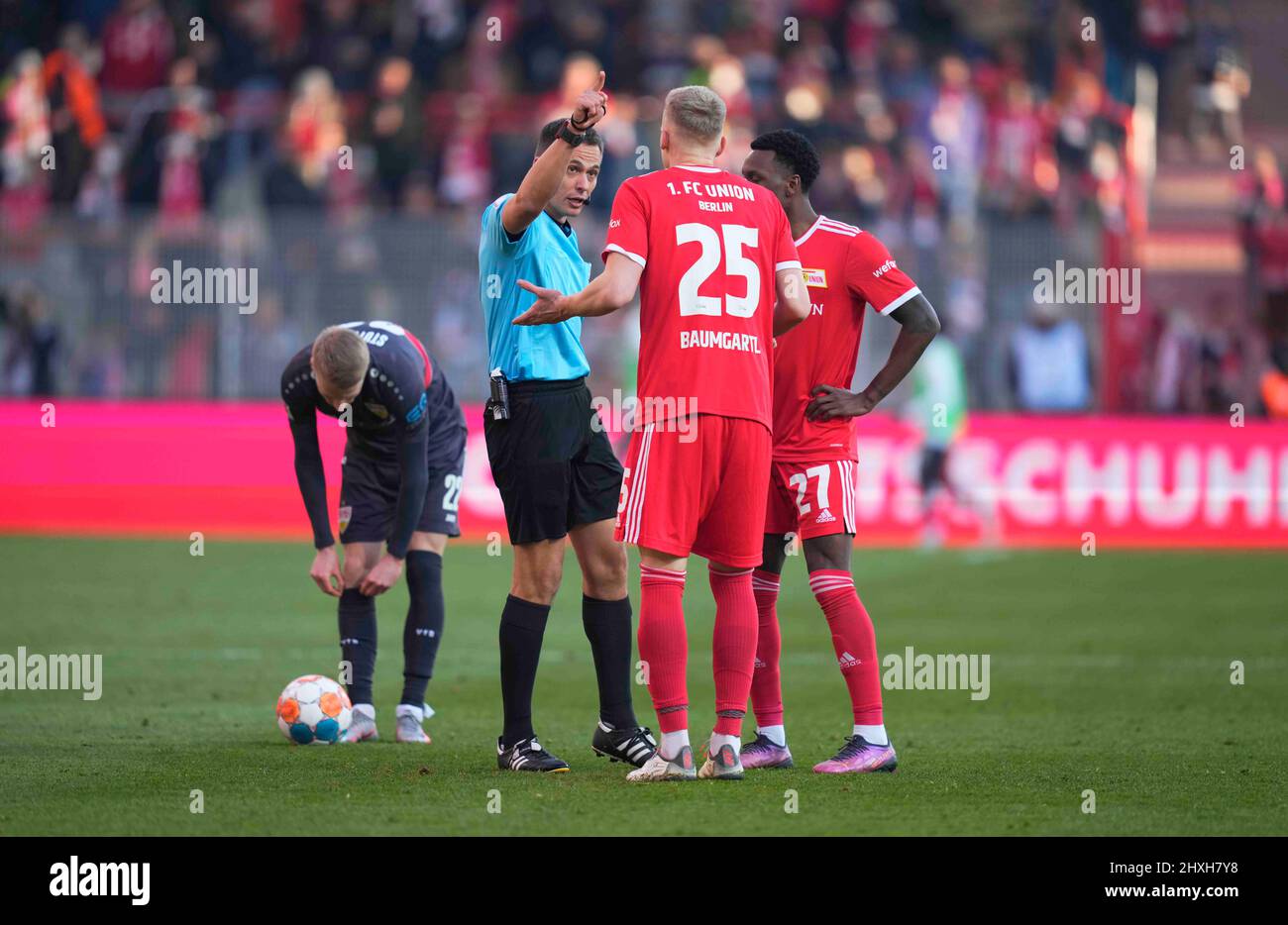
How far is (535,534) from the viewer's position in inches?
271

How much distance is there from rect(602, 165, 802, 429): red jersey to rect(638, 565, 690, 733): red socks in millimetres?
607

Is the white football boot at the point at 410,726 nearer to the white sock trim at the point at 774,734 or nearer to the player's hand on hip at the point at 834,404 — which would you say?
the white sock trim at the point at 774,734

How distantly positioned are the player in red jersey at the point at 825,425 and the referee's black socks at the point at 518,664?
0.93m


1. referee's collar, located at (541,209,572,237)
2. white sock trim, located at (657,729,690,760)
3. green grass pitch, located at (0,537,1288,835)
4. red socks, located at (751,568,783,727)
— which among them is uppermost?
referee's collar, located at (541,209,572,237)

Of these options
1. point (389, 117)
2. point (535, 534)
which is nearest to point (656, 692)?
point (535, 534)

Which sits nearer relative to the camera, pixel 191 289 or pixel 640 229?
pixel 640 229

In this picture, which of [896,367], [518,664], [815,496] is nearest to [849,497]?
[815,496]

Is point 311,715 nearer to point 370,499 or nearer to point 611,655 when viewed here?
point 370,499

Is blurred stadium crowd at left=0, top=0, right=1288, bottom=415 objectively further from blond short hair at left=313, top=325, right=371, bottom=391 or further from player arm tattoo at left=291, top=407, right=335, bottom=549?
blond short hair at left=313, top=325, right=371, bottom=391

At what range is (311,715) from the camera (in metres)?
7.77

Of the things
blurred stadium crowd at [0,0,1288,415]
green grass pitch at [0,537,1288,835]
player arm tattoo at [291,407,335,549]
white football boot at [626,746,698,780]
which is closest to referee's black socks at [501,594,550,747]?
green grass pitch at [0,537,1288,835]

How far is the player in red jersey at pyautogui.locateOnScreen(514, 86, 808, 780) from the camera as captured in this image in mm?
6406

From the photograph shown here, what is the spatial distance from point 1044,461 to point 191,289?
9.68 metres
